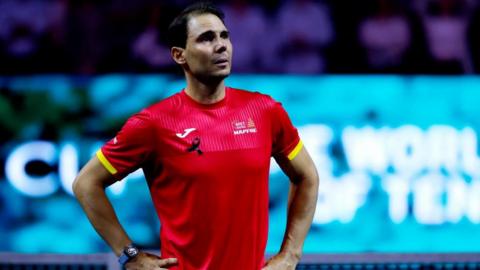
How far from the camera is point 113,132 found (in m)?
6.21

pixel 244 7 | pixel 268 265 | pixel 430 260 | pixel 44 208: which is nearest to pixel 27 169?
pixel 44 208

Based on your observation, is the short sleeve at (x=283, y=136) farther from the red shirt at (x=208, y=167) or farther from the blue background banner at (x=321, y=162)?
the blue background banner at (x=321, y=162)

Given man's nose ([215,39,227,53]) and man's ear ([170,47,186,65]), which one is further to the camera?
man's ear ([170,47,186,65])

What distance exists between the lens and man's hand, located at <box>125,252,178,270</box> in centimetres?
350

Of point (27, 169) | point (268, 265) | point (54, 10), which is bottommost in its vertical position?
point (27, 169)

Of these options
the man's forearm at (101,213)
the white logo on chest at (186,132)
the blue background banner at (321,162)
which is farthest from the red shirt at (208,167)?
the blue background banner at (321,162)

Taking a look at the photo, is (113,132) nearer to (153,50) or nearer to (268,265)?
(153,50)

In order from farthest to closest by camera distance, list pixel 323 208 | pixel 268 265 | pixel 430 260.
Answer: pixel 323 208, pixel 430 260, pixel 268 265

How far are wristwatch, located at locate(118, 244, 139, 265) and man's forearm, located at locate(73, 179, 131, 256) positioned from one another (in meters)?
0.02

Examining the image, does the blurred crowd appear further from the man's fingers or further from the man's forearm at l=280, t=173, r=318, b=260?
the man's fingers

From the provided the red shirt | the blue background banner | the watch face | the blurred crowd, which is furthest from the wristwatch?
the blurred crowd

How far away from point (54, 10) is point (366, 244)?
2.51 metres

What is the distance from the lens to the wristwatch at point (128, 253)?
3.62 metres

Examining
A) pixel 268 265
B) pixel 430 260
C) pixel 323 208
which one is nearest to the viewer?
pixel 268 265
